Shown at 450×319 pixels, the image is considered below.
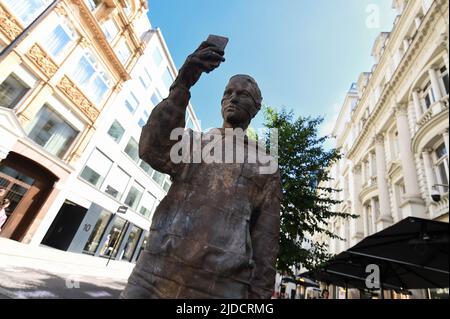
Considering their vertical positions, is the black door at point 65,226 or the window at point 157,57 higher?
the window at point 157,57

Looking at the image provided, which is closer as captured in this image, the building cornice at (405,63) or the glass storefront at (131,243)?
the building cornice at (405,63)

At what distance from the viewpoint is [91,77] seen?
1437 centimetres

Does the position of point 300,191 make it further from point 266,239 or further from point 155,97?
point 155,97

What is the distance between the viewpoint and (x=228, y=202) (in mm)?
1405

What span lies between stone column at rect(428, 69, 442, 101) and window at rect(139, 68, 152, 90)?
1811cm

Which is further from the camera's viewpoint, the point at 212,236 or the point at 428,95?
the point at 428,95

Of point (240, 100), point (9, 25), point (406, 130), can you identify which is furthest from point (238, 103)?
point (406, 130)

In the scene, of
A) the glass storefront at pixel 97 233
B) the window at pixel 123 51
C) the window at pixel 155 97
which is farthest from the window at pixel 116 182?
the window at pixel 123 51

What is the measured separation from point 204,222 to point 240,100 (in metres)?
0.90

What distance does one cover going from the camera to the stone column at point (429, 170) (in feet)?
35.4

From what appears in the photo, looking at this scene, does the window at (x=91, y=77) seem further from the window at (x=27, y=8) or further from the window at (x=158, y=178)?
the window at (x=158, y=178)

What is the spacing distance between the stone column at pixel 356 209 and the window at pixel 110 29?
19986 millimetres
